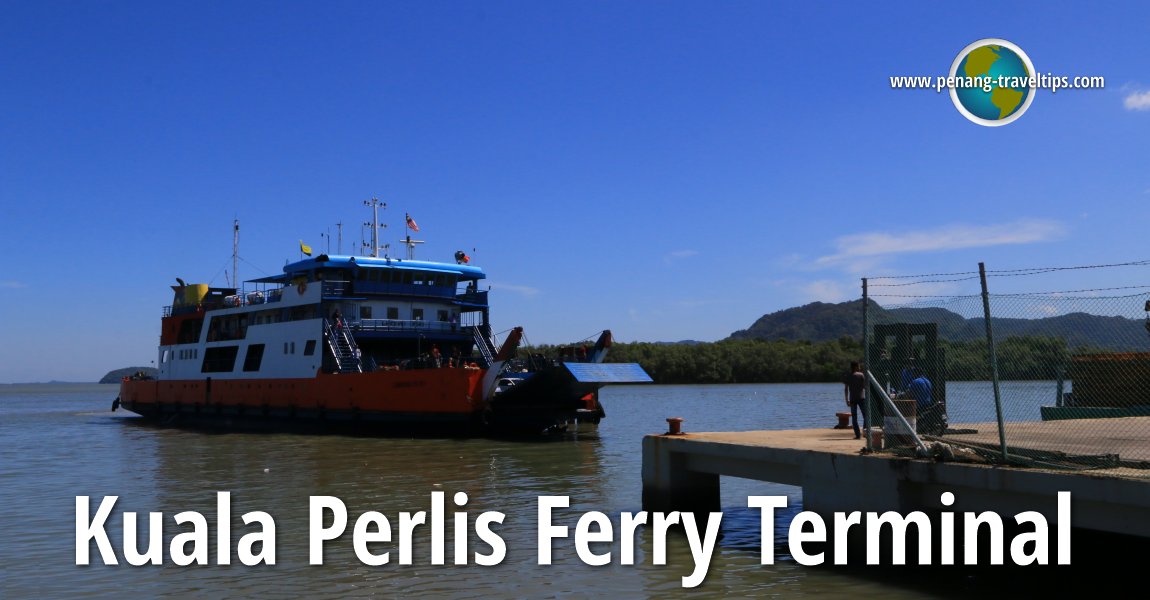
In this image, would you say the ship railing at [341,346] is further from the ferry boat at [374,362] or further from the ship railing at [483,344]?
the ship railing at [483,344]

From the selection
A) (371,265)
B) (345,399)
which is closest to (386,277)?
(371,265)

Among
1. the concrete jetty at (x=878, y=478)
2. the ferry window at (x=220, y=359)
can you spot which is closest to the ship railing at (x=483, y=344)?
the ferry window at (x=220, y=359)

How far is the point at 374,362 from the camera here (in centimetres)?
2973

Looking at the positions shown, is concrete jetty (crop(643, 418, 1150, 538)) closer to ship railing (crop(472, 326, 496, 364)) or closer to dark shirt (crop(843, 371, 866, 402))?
dark shirt (crop(843, 371, 866, 402))

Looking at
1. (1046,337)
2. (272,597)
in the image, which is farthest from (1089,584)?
(272,597)

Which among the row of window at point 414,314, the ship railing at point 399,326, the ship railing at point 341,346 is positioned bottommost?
the ship railing at point 341,346

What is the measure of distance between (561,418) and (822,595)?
18.3 meters

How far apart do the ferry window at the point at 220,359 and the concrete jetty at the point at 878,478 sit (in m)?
28.4

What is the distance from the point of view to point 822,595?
28.6 ft

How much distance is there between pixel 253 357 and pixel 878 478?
1197 inches

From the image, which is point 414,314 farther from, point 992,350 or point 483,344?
point 992,350

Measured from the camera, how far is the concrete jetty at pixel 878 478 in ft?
24.6

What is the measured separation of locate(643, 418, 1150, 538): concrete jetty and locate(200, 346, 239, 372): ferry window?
1117 inches

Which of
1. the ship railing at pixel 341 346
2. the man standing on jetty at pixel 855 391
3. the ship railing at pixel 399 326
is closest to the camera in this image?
the man standing on jetty at pixel 855 391
